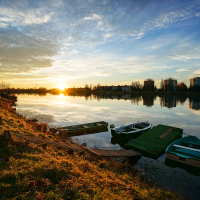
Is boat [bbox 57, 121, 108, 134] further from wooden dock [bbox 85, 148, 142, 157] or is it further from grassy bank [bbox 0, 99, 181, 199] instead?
grassy bank [bbox 0, 99, 181, 199]

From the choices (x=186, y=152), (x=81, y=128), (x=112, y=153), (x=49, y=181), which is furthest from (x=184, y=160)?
(x=81, y=128)

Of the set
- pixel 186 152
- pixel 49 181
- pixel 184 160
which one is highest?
pixel 49 181

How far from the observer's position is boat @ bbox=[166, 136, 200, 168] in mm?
9703

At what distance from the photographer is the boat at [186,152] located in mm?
9703

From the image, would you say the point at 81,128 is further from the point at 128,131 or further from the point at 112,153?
the point at 112,153

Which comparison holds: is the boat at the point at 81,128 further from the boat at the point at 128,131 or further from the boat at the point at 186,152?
the boat at the point at 186,152

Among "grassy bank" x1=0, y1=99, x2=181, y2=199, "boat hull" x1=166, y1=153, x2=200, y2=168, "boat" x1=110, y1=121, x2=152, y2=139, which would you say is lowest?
"boat hull" x1=166, y1=153, x2=200, y2=168

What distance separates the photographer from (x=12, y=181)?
420cm

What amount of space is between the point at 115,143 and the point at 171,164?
18.4 ft

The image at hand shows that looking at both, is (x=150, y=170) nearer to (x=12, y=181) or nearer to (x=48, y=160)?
(x=48, y=160)

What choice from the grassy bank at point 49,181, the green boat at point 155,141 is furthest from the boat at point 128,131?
the grassy bank at point 49,181

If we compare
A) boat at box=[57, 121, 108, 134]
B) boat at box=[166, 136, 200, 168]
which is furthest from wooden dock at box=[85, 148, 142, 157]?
boat at box=[57, 121, 108, 134]

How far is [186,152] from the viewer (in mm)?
10820

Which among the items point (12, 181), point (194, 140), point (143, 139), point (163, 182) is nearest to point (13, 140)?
point (12, 181)
